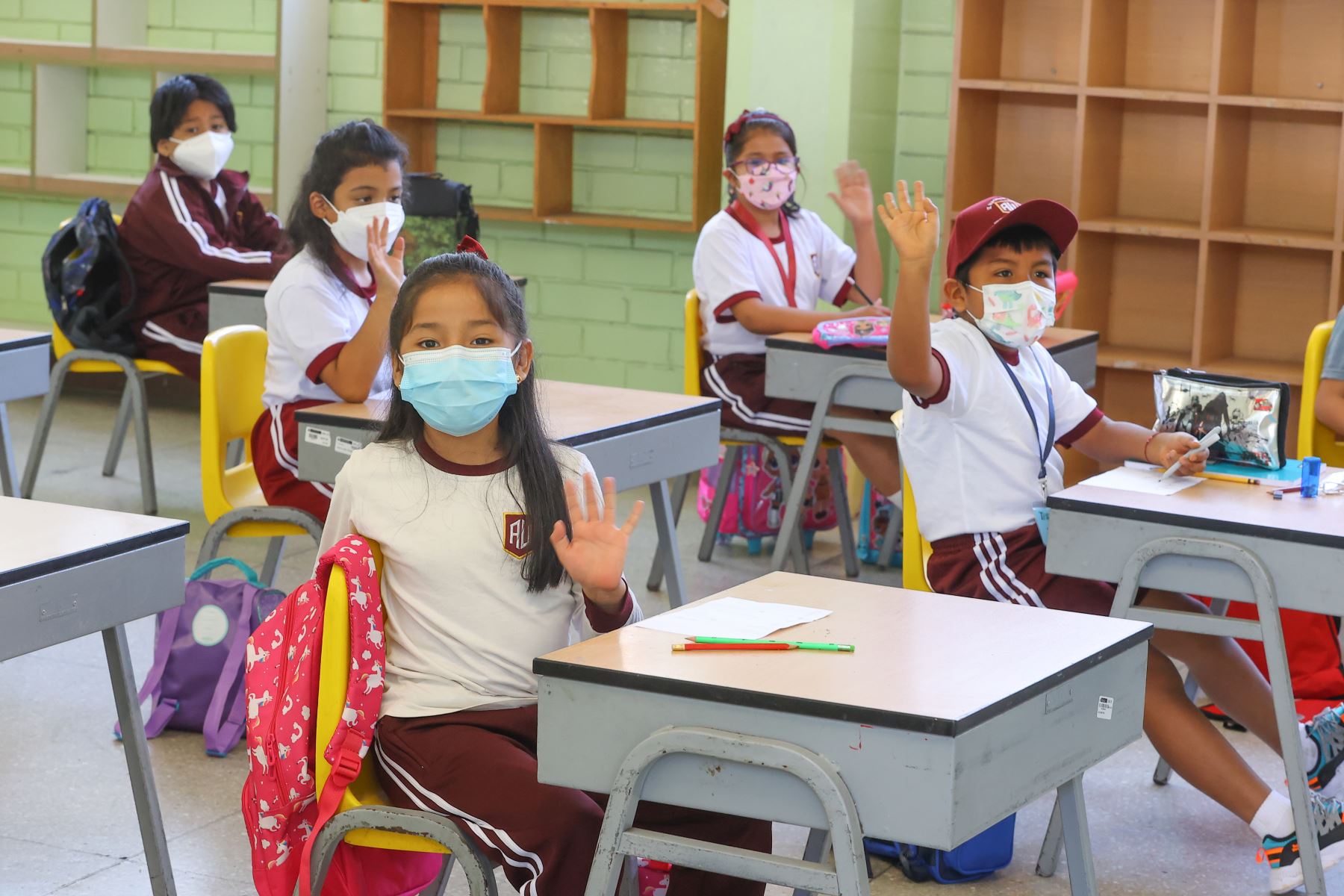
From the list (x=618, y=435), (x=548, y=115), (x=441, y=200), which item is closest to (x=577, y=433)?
(x=618, y=435)

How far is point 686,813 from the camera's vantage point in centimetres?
207

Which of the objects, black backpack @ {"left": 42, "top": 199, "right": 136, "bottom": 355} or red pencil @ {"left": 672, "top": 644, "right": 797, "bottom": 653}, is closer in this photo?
red pencil @ {"left": 672, "top": 644, "right": 797, "bottom": 653}

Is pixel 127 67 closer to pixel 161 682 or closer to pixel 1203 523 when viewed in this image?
pixel 161 682

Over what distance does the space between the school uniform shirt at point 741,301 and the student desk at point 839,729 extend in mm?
2608

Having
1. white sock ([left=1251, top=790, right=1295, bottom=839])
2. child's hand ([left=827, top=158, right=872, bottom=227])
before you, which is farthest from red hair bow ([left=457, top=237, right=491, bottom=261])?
child's hand ([left=827, top=158, right=872, bottom=227])

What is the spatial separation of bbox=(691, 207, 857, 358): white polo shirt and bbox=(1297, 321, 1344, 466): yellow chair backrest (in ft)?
4.75

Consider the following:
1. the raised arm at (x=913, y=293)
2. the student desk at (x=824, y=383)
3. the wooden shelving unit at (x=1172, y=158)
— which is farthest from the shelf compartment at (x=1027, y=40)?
the raised arm at (x=913, y=293)

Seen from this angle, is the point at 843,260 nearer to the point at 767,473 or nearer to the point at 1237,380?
the point at 767,473

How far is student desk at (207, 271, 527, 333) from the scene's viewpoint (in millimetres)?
5082

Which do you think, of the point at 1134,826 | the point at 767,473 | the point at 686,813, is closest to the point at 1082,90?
the point at 767,473

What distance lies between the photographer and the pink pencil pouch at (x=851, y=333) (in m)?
4.22

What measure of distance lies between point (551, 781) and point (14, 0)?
6.39 m

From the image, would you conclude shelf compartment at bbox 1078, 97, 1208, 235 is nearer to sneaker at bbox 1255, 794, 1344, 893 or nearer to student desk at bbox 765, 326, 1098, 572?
student desk at bbox 765, 326, 1098, 572

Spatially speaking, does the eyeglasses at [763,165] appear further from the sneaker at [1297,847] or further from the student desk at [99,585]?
the student desk at [99,585]
